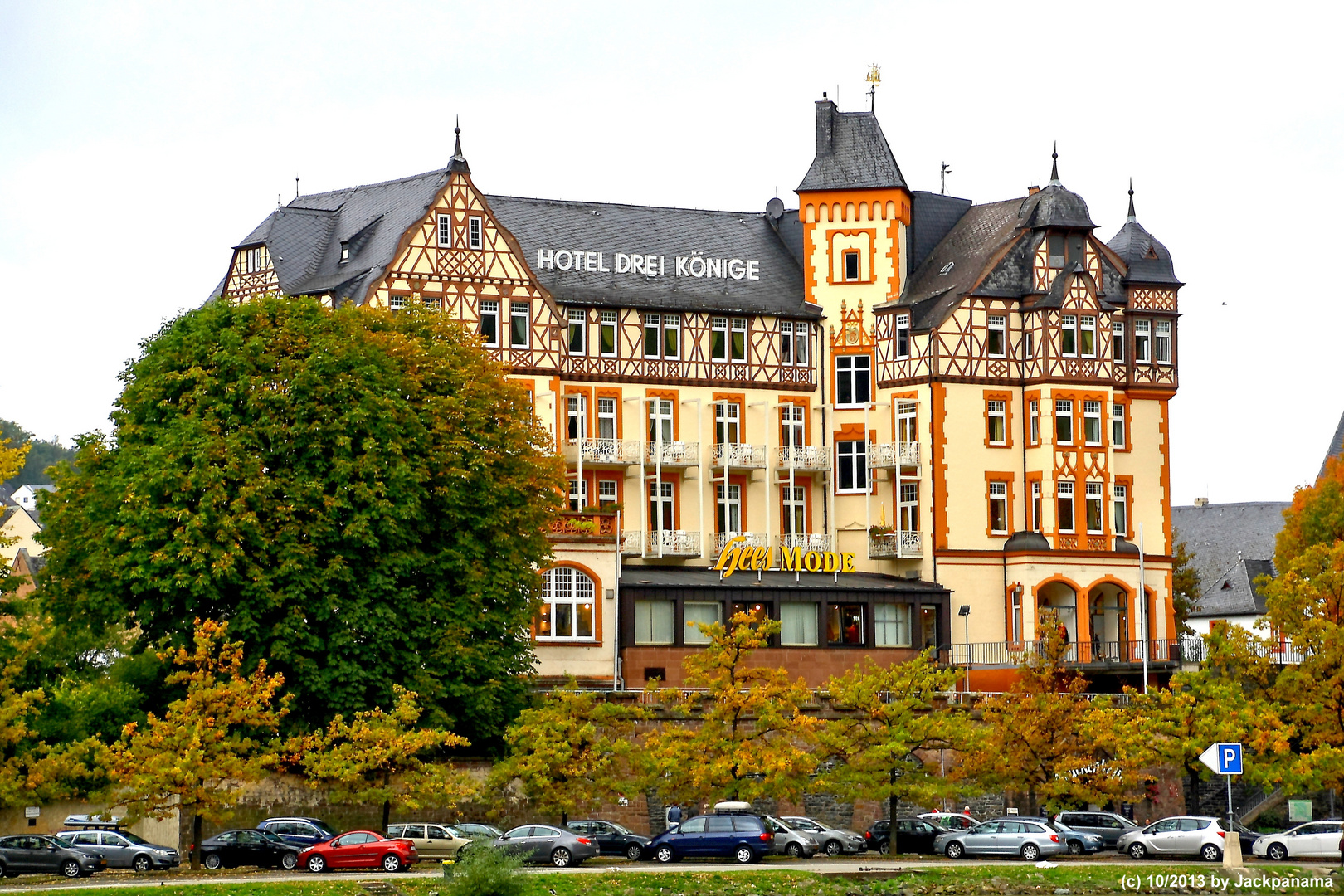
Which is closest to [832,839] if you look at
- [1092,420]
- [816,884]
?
[816,884]

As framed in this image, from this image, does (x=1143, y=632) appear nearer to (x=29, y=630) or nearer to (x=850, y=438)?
(x=850, y=438)

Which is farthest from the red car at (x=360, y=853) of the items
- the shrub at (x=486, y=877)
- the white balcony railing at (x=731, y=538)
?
the white balcony railing at (x=731, y=538)

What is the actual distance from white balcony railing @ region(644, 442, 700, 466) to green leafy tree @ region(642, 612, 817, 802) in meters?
21.1

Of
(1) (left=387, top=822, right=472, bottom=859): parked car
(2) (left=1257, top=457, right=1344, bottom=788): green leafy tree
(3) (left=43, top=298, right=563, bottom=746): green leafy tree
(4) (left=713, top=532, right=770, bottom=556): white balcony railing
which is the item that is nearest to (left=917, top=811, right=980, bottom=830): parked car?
(2) (left=1257, top=457, right=1344, bottom=788): green leafy tree

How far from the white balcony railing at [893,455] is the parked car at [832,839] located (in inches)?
1077

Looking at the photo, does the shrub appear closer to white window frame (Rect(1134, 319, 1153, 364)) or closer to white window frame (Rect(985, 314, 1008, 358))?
white window frame (Rect(985, 314, 1008, 358))

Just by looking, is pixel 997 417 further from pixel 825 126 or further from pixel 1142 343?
pixel 825 126

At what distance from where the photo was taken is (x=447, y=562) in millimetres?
69250

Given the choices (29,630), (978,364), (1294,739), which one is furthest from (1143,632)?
(29,630)

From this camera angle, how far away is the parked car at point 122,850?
5962cm

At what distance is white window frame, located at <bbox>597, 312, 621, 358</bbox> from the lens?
87938mm

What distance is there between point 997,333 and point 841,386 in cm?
625

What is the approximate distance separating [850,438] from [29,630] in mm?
34776

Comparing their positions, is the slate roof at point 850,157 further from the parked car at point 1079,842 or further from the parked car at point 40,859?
the parked car at point 40,859
